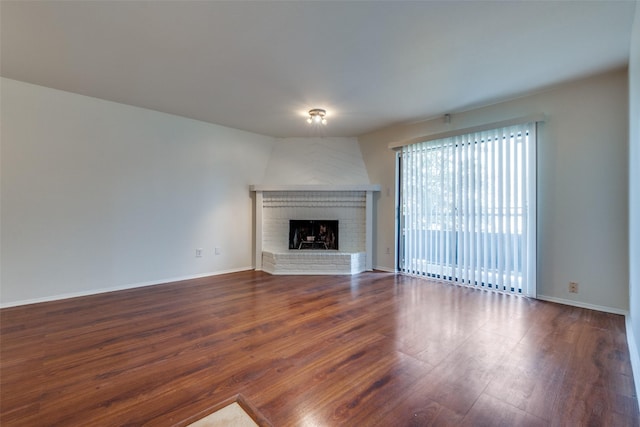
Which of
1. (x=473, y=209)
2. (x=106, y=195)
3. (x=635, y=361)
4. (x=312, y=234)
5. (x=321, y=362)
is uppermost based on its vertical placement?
(x=106, y=195)

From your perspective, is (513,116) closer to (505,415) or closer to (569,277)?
(569,277)

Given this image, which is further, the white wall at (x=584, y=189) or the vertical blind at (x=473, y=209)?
the vertical blind at (x=473, y=209)

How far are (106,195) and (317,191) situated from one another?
3.09 metres

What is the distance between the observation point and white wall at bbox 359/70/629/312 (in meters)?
2.75

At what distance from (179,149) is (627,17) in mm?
4901

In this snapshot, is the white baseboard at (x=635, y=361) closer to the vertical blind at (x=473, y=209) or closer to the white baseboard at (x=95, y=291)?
the vertical blind at (x=473, y=209)

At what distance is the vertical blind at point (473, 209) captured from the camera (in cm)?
332

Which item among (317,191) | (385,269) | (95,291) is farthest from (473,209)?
(95,291)

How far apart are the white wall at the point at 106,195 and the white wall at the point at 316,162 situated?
727mm

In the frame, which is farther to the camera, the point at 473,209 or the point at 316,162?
the point at 316,162

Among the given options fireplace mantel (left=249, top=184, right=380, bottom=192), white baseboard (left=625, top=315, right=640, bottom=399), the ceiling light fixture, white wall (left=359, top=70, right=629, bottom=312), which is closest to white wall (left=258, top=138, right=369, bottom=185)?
fireplace mantel (left=249, top=184, right=380, bottom=192)

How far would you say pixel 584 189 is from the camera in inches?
116

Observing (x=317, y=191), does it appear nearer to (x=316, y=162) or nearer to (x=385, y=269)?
(x=316, y=162)

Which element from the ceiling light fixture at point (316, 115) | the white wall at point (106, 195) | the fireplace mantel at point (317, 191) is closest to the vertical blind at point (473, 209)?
the fireplace mantel at point (317, 191)
